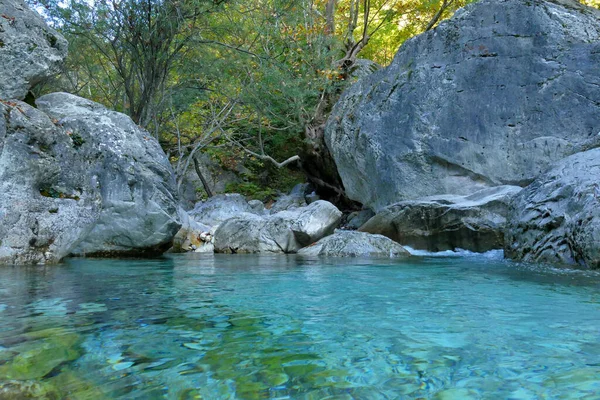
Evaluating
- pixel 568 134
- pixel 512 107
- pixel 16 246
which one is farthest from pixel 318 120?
pixel 16 246

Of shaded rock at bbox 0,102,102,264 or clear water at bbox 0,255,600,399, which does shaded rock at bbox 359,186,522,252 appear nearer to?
clear water at bbox 0,255,600,399

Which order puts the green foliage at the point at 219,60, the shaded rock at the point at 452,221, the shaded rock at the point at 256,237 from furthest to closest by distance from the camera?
1. the green foliage at the point at 219,60
2. the shaded rock at the point at 256,237
3. the shaded rock at the point at 452,221

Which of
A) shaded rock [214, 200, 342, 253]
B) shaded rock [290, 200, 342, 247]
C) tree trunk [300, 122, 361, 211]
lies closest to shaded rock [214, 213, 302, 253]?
shaded rock [214, 200, 342, 253]

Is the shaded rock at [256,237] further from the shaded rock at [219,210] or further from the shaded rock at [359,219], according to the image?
the shaded rock at [359,219]

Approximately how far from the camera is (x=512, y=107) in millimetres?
9789

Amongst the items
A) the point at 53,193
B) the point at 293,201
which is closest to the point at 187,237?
the point at 53,193

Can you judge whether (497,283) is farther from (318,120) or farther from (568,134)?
(318,120)

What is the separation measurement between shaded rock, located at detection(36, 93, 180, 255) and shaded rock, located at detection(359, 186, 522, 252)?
4.60m

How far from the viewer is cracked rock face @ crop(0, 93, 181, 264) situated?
532 centimetres

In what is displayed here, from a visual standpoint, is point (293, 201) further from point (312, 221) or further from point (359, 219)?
point (312, 221)

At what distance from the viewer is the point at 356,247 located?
26.7 ft

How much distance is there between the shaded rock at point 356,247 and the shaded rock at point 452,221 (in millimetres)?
1038

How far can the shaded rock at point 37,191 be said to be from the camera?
206 inches

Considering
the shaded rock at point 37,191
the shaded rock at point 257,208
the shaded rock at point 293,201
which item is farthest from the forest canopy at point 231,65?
the shaded rock at point 37,191
